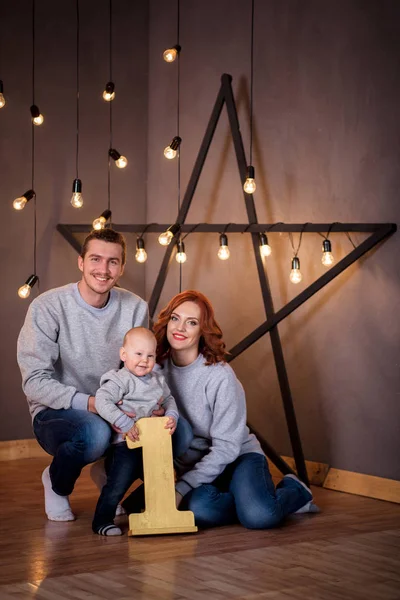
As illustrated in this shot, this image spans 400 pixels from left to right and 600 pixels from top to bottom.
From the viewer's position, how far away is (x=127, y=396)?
3.35 metres

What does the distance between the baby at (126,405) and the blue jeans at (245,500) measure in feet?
0.86

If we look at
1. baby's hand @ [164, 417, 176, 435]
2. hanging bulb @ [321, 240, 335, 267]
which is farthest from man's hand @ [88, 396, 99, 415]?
hanging bulb @ [321, 240, 335, 267]

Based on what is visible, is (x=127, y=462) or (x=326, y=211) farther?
(x=326, y=211)

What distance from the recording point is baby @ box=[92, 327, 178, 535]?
3.29 m

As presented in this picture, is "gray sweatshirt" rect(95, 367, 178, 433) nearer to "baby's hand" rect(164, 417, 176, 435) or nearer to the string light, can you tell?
"baby's hand" rect(164, 417, 176, 435)

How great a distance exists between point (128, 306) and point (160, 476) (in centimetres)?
74

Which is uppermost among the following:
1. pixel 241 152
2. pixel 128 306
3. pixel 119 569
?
pixel 241 152

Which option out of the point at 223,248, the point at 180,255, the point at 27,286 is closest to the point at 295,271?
the point at 223,248

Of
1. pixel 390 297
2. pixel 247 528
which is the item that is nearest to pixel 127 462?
pixel 247 528

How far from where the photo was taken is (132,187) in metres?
5.36

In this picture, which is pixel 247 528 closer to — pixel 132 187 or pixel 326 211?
pixel 326 211

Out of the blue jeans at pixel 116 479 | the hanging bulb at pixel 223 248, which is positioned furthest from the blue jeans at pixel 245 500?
the hanging bulb at pixel 223 248

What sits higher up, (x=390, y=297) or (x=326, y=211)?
(x=326, y=211)

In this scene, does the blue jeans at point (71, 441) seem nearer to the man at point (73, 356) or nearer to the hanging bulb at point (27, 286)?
the man at point (73, 356)
